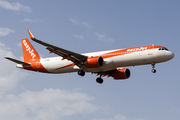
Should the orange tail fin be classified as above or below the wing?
above

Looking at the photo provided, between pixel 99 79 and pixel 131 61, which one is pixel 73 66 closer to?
pixel 99 79

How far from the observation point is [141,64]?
4309cm

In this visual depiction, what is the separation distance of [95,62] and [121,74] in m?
7.85

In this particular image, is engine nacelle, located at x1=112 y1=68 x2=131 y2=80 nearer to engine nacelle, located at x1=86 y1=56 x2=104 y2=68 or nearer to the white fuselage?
the white fuselage

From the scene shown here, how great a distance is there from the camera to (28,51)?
54.8m

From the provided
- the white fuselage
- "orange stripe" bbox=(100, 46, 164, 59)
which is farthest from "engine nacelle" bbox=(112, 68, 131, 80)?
"orange stripe" bbox=(100, 46, 164, 59)

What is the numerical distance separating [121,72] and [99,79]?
3931 millimetres

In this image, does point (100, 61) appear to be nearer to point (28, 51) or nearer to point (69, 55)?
point (69, 55)

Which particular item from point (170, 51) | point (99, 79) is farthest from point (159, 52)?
point (99, 79)

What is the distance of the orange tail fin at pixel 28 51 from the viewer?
53.7m

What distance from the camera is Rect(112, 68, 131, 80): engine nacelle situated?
49875 mm

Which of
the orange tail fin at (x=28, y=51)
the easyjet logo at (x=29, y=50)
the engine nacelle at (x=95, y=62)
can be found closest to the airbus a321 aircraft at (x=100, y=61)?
the engine nacelle at (x=95, y=62)

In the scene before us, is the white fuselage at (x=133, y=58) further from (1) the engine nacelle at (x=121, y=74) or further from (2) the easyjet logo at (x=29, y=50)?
(2) the easyjet logo at (x=29, y=50)

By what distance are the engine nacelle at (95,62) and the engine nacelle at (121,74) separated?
688 cm
